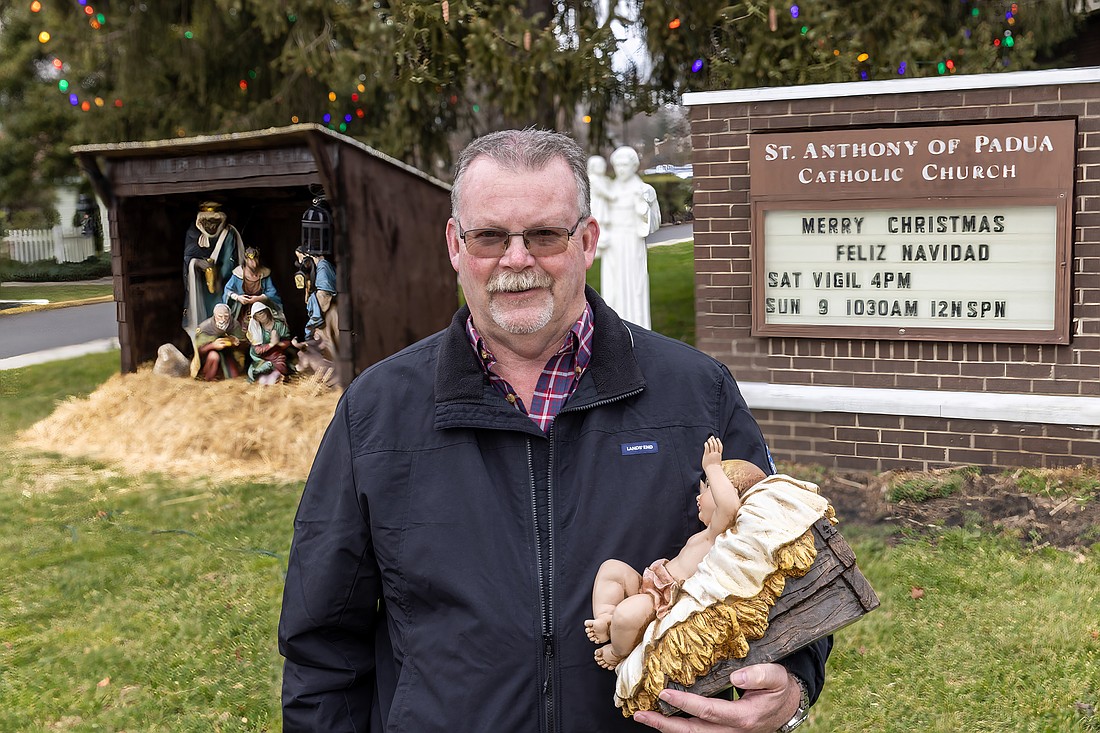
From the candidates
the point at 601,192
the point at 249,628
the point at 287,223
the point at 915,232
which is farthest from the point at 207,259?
the point at 915,232

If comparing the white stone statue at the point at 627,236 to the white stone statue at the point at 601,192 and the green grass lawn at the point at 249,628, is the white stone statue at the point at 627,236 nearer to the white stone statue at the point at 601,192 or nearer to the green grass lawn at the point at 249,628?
the white stone statue at the point at 601,192

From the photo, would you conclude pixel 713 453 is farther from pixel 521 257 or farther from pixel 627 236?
pixel 627 236

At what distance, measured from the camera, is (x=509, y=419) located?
227 cm

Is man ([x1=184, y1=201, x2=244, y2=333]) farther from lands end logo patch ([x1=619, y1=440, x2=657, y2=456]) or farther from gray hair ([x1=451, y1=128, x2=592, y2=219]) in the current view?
lands end logo patch ([x1=619, y1=440, x2=657, y2=456])

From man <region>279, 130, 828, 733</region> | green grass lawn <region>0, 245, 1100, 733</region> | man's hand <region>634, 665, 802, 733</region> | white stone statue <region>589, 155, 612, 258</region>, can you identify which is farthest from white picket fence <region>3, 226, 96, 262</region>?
man's hand <region>634, 665, 802, 733</region>

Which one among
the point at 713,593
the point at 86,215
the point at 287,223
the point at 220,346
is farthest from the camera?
the point at 287,223

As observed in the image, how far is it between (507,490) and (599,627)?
1.11ft

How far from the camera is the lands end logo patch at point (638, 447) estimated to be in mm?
2275

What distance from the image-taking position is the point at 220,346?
1077cm

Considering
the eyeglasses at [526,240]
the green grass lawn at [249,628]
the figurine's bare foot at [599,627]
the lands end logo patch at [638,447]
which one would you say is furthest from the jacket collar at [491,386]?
the green grass lawn at [249,628]

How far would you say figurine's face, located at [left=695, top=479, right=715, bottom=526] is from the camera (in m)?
2.16

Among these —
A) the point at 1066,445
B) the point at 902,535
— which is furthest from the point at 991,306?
the point at 902,535

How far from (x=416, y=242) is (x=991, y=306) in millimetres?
5265

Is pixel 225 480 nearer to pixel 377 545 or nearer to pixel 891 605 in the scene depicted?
pixel 891 605
